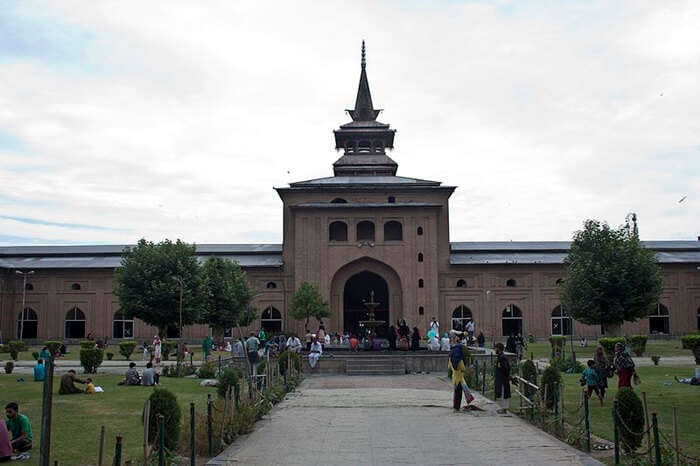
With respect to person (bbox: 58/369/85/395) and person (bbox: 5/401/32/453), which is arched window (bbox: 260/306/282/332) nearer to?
person (bbox: 58/369/85/395)

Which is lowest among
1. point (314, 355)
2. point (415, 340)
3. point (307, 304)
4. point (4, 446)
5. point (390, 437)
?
point (390, 437)

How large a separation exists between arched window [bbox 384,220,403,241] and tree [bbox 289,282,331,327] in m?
6.45

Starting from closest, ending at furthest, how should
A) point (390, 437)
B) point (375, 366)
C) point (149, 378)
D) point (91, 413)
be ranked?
point (390, 437), point (91, 413), point (149, 378), point (375, 366)

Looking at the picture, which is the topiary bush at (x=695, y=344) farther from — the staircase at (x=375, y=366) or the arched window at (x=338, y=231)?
the arched window at (x=338, y=231)

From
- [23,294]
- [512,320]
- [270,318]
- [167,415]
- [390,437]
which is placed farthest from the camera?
[23,294]

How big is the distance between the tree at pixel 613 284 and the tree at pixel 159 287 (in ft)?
62.5

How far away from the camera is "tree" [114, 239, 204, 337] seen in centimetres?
3531

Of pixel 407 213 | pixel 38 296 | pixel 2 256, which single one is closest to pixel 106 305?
pixel 38 296

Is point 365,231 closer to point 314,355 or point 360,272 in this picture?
point 360,272

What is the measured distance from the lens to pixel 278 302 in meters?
46.5

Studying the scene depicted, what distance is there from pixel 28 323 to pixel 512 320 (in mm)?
32288

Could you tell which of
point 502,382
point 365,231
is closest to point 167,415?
point 502,382

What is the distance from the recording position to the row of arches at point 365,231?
4562cm

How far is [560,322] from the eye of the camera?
4731 centimetres
